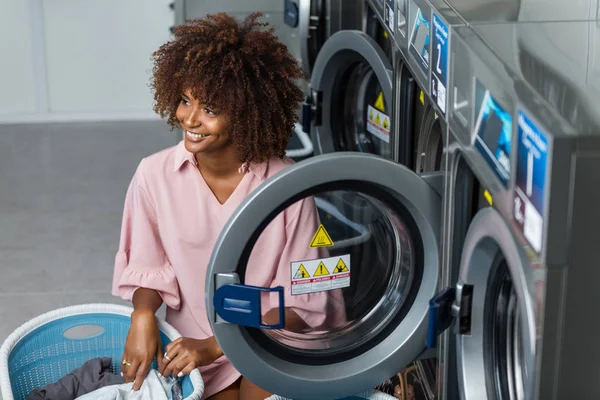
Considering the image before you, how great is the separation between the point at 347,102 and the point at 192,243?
1.14m

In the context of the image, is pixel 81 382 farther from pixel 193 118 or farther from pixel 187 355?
pixel 193 118

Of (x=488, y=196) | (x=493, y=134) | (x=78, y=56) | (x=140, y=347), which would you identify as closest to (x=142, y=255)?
(x=140, y=347)

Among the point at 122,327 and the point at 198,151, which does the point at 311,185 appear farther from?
the point at 122,327

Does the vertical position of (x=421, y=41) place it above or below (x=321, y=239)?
above

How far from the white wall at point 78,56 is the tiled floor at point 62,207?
111mm

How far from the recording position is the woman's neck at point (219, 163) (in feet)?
6.81

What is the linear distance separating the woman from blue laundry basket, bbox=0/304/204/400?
3.7 inches

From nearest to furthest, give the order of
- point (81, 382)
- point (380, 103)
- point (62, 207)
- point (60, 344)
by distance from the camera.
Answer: point (81, 382) → point (60, 344) → point (380, 103) → point (62, 207)

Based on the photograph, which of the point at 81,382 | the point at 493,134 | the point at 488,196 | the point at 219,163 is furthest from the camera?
the point at 81,382

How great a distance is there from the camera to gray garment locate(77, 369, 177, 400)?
2.06 meters

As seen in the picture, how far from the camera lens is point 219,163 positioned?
2.09 metres

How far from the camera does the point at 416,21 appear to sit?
6.31 ft

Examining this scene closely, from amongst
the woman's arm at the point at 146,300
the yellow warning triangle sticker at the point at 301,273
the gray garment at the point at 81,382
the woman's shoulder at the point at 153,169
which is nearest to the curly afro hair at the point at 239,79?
the woman's shoulder at the point at 153,169

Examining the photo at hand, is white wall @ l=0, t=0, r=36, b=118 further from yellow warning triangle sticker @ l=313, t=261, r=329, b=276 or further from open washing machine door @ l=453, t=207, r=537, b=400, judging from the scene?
open washing machine door @ l=453, t=207, r=537, b=400
